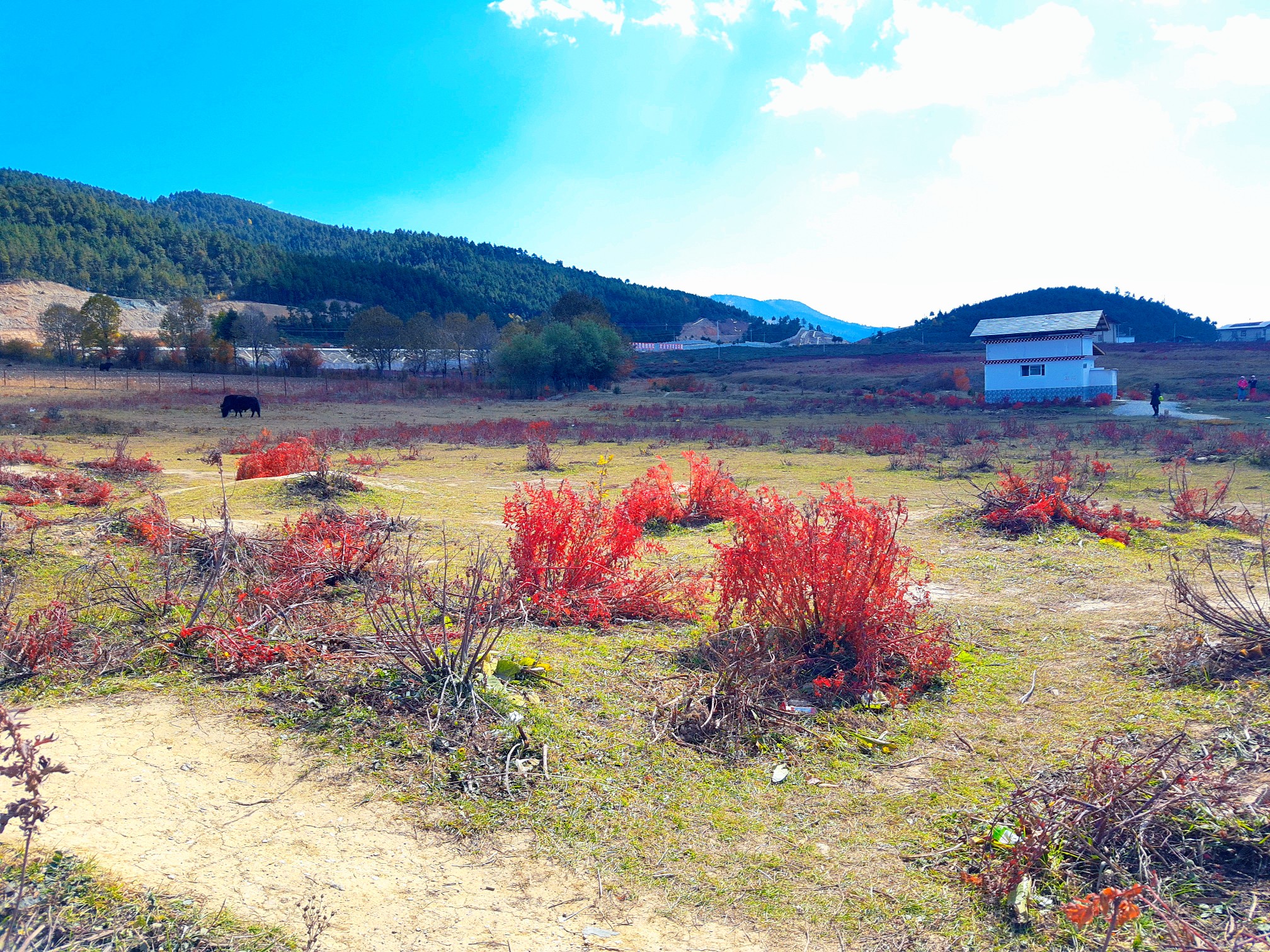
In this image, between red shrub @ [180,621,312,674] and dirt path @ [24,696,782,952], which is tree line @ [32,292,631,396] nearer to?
red shrub @ [180,621,312,674]

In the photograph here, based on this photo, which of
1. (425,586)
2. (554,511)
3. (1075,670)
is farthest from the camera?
(554,511)

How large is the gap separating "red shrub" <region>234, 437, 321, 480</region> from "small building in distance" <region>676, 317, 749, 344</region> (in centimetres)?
9600

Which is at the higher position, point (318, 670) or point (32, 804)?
point (32, 804)

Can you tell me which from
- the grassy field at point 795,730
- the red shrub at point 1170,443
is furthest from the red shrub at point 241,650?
the red shrub at point 1170,443

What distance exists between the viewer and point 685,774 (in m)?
3.99

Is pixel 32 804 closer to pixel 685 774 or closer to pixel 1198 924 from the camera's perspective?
pixel 685 774

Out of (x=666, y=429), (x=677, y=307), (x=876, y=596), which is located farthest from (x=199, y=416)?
(x=677, y=307)

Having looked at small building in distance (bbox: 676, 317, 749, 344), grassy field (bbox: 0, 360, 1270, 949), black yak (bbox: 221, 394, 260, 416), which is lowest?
grassy field (bbox: 0, 360, 1270, 949)

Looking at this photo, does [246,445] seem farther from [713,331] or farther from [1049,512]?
[713,331]

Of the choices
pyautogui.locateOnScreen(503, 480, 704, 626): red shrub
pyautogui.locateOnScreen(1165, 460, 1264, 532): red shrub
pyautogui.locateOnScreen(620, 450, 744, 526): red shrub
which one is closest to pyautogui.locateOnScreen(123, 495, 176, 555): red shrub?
pyautogui.locateOnScreen(503, 480, 704, 626): red shrub

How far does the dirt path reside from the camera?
2.81m

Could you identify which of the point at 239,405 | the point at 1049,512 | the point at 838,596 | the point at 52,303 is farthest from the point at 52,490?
the point at 52,303

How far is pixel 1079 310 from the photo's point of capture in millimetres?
78250

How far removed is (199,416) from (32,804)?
30.1 metres
